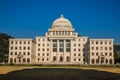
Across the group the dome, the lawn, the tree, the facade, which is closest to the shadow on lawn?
the lawn

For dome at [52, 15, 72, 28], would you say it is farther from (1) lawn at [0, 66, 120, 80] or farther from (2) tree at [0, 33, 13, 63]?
(1) lawn at [0, 66, 120, 80]

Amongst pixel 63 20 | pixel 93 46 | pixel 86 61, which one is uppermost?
pixel 63 20

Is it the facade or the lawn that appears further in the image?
the facade

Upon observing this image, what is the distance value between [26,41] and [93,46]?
35697 mm

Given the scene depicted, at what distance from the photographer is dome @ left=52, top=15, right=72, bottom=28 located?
140 m

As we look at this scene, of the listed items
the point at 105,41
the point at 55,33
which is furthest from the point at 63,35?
the point at 105,41

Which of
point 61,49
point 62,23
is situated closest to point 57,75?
point 61,49

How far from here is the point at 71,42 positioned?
439ft

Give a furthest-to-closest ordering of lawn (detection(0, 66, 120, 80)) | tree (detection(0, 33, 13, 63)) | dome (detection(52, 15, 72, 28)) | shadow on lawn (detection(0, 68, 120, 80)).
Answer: dome (detection(52, 15, 72, 28)), tree (detection(0, 33, 13, 63)), lawn (detection(0, 66, 120, 80)), shadow on lawn (detection(0, 68, 120, 80))

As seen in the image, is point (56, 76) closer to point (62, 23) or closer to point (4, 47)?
point (62, 23)

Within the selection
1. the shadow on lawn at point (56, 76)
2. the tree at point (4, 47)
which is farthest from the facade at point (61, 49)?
the shadow on lawn at point (56, 76)

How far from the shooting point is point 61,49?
5266 inches

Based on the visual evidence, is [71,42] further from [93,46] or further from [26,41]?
[26,41]

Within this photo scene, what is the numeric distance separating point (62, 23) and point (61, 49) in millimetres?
16295
